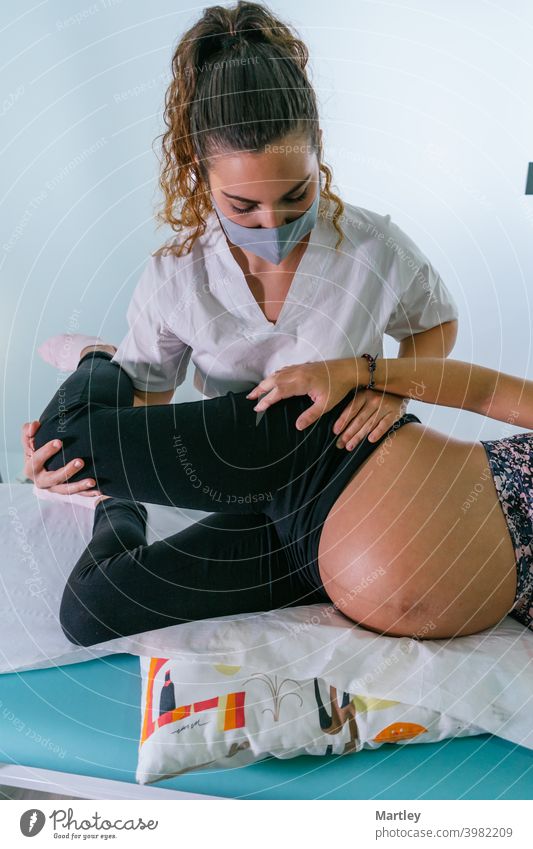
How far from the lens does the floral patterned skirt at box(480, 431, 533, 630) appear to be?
927 millimetres

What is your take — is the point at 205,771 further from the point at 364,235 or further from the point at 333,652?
the point at 364,235

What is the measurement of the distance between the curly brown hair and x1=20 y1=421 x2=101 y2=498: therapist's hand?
16.5 inches

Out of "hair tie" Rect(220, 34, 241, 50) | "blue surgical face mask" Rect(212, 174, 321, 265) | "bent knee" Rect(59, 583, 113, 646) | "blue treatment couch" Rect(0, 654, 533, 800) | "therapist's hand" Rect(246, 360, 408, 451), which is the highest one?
"hair tie" Rect(220, 34, 241, 50)

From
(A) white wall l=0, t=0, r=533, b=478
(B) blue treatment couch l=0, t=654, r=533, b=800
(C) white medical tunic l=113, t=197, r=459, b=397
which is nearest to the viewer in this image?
(B) blue treatment couch l=0, t=654, r=533, b=800

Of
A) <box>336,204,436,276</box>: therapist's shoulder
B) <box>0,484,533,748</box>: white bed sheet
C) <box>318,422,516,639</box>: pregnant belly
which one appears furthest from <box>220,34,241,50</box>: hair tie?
<box>0,484,533,748</box>: white bed sheet

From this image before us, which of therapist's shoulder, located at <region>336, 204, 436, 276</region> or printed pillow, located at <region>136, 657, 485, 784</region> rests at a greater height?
therapist's shoulder, located at <region>336, 204, 436, 276</region>

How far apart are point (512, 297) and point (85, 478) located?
99 cm

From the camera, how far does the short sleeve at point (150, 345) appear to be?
45.5 inches

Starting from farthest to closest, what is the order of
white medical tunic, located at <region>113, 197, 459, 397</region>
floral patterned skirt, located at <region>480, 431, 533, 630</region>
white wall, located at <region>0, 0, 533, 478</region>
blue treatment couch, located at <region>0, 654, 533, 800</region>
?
white wall, located at <region>0, 0, 533, 478</region>
white medical tunic, located at <region>113, 197, 459, 397</region>
floral patterned skirt, located at <region>480, 431, 533, 630</region>
blue treatment couch, located at <region>0, 654, 533, 800</region>

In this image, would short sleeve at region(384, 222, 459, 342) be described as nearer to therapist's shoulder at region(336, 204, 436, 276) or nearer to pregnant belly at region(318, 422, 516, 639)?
therapist's shoulder at region(336, 204, 436, 276)

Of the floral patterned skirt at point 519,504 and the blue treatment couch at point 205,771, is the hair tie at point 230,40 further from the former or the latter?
the blue treatment couch at point 205,771

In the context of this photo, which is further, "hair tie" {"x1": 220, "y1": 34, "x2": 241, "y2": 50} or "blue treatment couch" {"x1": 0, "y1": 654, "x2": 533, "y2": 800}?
"hair tie" {"x1": 220, "y1": 34, "x2": 241, "y2": 50}

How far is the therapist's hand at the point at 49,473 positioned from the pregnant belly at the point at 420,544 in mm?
326

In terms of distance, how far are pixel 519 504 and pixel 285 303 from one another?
1.49ft
